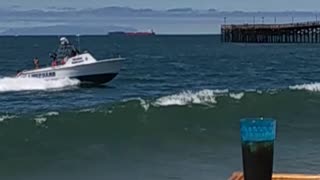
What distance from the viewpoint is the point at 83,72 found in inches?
1662

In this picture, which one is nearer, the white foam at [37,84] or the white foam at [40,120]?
the white foam at [40,120]

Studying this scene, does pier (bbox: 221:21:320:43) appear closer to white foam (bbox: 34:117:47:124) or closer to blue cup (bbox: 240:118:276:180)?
white foam (bbox: 34:117:47:124)

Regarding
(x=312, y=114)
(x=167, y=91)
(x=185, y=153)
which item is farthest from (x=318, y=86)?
(x=185, y=153)

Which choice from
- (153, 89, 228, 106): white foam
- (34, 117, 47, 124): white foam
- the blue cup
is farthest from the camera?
(153, 89, 228, 106): white foam

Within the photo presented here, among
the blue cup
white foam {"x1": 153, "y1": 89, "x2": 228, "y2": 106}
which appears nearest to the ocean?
white foam {"x1": 153, "y1": 89, "x2": 228, "y2": 106}

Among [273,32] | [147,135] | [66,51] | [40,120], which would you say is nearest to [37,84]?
[66,51]

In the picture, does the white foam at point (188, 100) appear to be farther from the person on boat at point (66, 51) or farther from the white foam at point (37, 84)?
the white foam at point (37, 84)

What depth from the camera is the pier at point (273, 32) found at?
105 m

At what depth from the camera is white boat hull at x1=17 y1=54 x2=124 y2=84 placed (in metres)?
41.7

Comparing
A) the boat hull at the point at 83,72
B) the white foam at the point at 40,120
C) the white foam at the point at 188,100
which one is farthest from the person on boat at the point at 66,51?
the white foam at the point at 40,120

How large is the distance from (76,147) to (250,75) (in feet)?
123

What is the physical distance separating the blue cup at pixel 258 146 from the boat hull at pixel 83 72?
105ft

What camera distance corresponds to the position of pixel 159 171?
16281mm

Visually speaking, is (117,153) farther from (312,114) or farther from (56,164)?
(312,114)
